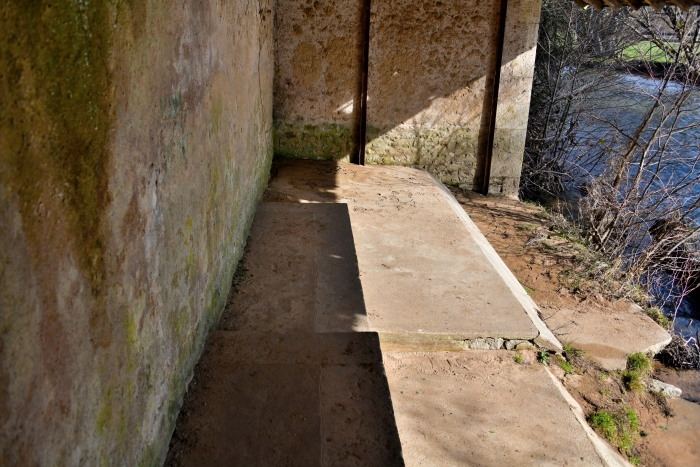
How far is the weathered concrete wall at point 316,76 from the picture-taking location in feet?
26.9

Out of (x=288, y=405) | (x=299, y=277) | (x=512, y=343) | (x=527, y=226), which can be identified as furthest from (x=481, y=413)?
(x=527, y=226)

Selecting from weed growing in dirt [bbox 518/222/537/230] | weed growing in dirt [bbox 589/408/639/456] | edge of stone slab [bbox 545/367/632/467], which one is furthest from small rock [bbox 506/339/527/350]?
weed growing in dirt [bbox 518/222/537/230]

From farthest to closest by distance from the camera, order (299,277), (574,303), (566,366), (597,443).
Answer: (574,303)
(566,366)
(299,277)
(597,443)

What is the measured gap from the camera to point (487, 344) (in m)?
4.50

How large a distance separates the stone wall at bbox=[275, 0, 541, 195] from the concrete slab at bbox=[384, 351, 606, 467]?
A: 4992 mm

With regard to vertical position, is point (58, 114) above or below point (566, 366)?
above

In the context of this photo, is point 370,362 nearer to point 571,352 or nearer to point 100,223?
point 100,223

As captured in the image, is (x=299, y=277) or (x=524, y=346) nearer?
(x=524, y=346)

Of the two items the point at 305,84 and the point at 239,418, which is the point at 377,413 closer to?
the point at 239,418

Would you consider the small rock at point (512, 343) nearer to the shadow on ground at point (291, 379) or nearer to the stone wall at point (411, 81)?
the shadow on ground at point (291, 379)

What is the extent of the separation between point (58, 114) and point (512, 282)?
5.34 metres

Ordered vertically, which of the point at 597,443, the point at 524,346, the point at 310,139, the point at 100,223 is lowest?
the point at 597,443

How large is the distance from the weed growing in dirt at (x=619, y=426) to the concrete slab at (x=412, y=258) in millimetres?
862

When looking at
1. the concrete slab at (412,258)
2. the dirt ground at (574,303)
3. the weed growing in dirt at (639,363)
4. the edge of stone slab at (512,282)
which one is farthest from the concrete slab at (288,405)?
the weed growing in dirt at (639,363)
